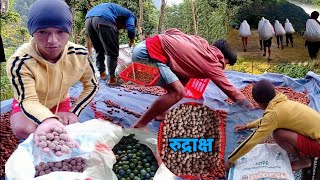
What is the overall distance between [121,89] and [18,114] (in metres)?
0.59

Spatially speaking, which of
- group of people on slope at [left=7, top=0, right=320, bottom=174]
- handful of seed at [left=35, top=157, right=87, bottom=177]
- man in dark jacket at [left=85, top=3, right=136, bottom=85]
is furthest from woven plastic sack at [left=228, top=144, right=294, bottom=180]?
man in dark jacket at [left=85, top=3, right=136, bottom=85]

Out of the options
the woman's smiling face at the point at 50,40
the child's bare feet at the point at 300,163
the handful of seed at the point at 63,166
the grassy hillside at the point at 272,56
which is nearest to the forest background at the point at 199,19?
the grassy hillside at the point at 272,56

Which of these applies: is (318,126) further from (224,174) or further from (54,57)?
(54,57)

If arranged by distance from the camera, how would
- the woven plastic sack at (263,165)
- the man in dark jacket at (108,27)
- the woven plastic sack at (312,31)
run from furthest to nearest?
1. the man in dark jacket at (108,27)
2. the woven plastic sack at (312,31)
3. the woven plastic sack at (263,165)

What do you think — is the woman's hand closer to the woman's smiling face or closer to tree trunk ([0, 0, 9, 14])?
the woman's smiling face

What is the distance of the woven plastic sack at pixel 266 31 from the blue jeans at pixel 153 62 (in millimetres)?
412

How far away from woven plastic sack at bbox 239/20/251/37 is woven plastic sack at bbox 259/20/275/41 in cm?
5

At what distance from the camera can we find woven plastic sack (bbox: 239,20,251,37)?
186 cm

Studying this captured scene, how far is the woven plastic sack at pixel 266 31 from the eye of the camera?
185 cm

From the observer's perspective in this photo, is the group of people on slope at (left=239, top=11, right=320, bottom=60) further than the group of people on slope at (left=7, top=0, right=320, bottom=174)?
Yes

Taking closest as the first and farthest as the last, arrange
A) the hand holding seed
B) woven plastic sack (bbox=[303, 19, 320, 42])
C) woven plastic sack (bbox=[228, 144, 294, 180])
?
the hand holding seed < woven plastic sack (bbox=[228, 144, 294, 180]) < woven plastic sack (bbox=[303, 19, 320, 42])

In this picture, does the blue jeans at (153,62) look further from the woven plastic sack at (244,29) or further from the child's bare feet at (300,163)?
the child's bare feet at (300,163)

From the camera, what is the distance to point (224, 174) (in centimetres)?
189

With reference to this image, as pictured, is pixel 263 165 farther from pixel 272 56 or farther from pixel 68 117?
pixel 68 117
